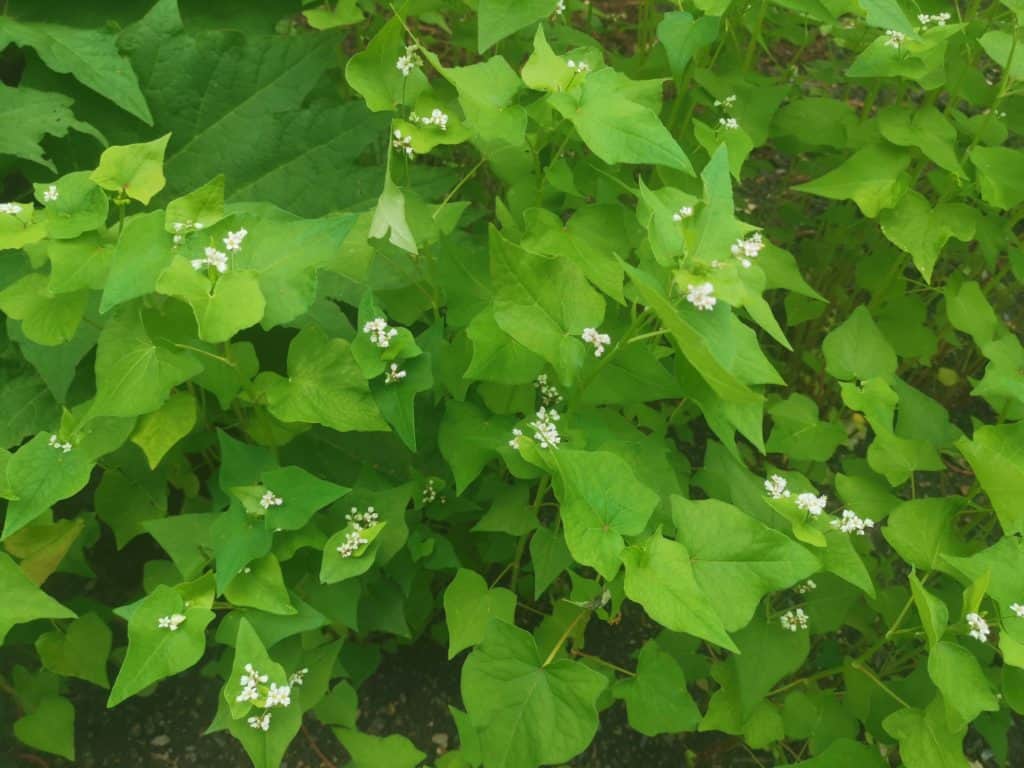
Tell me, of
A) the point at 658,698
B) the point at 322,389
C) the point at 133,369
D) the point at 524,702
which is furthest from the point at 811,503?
the point at 133,369

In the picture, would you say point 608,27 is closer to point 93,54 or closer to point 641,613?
point 93,54

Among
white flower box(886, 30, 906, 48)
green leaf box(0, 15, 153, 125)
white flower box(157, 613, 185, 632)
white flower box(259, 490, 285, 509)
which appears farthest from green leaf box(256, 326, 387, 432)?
→ white flower box(886, 30, 906, 48)

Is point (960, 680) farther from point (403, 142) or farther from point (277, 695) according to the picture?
point (403, 142)

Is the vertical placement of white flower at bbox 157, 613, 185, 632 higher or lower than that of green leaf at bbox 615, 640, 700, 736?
higher

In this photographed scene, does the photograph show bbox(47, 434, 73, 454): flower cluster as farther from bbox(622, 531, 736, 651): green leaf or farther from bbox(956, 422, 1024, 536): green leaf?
bbox(956, 422, 1024, 536): green leaf

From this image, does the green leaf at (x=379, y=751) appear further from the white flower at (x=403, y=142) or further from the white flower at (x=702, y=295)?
the white flower at (x=403, y=142)

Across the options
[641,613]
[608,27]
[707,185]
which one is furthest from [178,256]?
[608,27]
